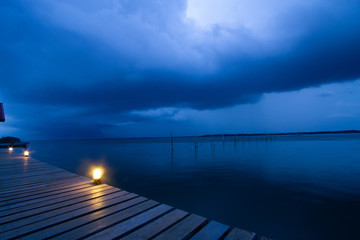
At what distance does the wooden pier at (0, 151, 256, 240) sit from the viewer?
2.96 metres

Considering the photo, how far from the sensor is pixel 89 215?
12.1 feet

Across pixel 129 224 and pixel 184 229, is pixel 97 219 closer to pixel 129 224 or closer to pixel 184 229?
pixel 129 224

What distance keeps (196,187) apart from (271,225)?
5.35 m

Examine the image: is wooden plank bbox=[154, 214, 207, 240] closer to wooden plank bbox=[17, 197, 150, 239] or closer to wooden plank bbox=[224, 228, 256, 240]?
wooden plank bbox=[224, 228, 256, 240]

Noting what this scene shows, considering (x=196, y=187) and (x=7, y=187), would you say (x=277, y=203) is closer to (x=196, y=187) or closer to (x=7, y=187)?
(x=196, y=187)

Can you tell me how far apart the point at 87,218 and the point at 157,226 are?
166 centimetres

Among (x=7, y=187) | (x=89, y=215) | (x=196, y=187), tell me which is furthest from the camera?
(x=196, y=187)

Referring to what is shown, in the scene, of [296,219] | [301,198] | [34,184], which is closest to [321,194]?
[301,198]

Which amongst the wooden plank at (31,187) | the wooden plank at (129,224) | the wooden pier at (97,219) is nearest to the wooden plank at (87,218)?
the wooden pier at (97,219)

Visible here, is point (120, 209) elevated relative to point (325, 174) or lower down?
elevated

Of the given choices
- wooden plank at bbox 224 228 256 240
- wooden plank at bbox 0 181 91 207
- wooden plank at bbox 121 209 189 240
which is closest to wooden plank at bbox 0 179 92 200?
wooden plank at bbox 0 181 91 207

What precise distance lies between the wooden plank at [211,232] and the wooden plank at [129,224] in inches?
43.0

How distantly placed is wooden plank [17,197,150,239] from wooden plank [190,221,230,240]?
168cm

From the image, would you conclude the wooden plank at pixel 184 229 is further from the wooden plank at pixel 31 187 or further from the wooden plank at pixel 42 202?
the wooden plank at pixel 31 187
